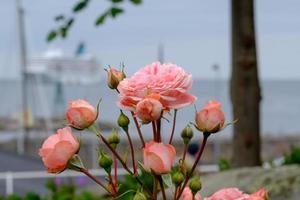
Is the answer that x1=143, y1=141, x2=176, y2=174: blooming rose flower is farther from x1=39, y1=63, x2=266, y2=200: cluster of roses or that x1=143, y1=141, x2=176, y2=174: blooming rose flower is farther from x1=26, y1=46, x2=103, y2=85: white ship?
x1=26, y1=46, x2=103, y2=85: white ship

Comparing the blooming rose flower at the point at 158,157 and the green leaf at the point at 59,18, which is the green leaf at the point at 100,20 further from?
the blooming rose flower at the point at 158,157

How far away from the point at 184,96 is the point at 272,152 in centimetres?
2363

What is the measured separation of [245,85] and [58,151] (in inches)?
207

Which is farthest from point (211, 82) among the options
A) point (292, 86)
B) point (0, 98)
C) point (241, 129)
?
point (241, 129)

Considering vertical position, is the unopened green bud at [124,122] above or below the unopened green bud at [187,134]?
above

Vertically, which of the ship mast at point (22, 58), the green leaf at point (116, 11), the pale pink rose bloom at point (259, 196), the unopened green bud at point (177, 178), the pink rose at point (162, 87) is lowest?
the ship mast at point (22, 58)

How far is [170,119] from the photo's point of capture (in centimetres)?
220

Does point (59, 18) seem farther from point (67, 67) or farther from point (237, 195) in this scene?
point (67, 67)

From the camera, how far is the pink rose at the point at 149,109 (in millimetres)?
1970

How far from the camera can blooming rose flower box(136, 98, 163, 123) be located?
197cm

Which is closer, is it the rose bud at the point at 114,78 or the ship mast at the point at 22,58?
the rose bud at the point at 114,78

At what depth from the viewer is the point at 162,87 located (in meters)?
2.00

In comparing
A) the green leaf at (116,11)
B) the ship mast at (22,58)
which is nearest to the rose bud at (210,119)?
the green leaf at (116,11)

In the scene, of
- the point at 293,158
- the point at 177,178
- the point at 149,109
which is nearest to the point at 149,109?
the point at 149,109
